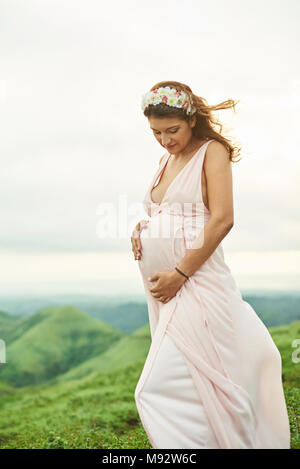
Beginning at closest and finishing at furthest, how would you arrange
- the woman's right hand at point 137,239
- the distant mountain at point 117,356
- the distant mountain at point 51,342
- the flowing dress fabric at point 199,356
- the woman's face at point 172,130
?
the flowing dress fabric at point 199,356 < the woman's face at point 172,130 < the woman's right hand at point 137,239 < the distant mountain at point 117,356 < the distant mountain at point 51,342

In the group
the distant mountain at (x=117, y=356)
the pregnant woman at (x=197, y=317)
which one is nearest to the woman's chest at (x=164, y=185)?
the pregnant woman at (x=197, y=317)

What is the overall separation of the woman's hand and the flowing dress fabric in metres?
0.03

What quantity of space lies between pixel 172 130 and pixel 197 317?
94 cm

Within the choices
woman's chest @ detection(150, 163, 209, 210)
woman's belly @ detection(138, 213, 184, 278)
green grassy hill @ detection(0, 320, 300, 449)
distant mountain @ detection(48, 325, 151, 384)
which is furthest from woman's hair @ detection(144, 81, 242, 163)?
distant mountain @ detection(48, 325, 151, 384)

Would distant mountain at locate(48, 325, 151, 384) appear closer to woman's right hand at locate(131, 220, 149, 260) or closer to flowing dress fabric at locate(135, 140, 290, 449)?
woman's right hand at locate(131, 220, 149, 260)

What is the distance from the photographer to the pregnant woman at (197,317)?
2.35 m

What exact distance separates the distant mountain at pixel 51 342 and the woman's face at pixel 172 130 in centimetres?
673

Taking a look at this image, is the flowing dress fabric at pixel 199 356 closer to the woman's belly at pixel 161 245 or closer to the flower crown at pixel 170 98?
the woman's belly at pixel 161 245

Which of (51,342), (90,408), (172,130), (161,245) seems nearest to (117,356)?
(51,342)

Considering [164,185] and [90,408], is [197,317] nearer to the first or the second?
[164,185]

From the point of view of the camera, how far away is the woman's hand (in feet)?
8.41
